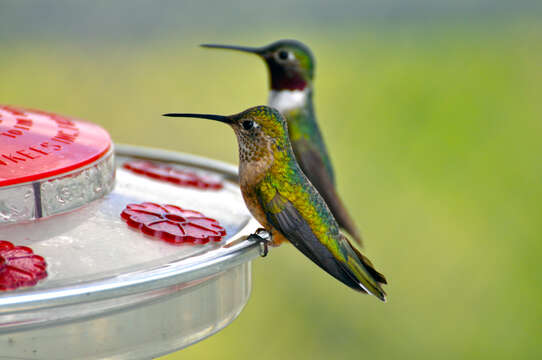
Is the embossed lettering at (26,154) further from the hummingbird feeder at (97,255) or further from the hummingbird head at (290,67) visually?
the hummingbird head at (290,67)

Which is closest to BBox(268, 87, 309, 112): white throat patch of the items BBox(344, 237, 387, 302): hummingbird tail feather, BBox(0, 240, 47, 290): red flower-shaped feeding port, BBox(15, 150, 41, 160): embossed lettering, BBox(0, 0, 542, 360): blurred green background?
BBox(344, 237, 387, 302): hummingbird tail feather

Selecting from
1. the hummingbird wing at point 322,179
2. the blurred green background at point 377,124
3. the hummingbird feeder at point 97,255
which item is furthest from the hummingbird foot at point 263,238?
the blurred green background at point 377,124

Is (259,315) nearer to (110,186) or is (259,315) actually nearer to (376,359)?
(376,359)

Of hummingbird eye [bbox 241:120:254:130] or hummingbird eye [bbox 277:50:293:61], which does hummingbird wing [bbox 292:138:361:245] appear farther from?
hummingbird eye [bbox 241:120:254:130]

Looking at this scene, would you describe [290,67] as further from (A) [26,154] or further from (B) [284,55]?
(A) [26,154]

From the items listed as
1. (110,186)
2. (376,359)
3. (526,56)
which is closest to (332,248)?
(110,186)
